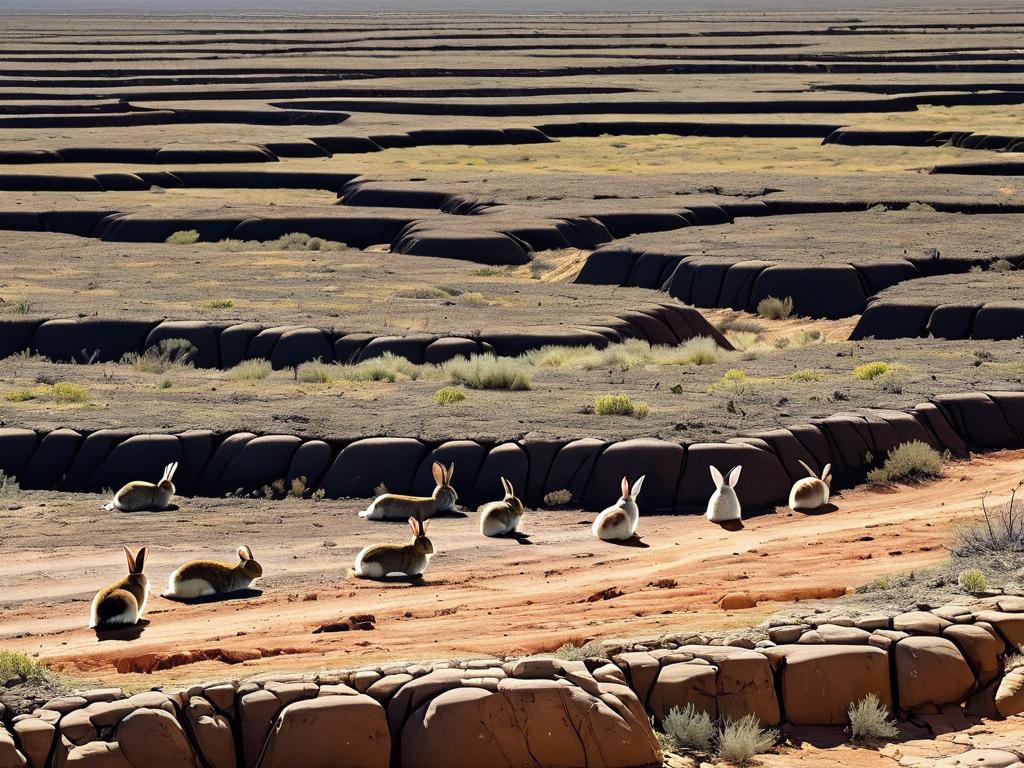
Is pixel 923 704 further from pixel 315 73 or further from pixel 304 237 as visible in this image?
pixel 315 73

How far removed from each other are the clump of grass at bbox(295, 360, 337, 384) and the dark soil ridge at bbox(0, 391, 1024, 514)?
352 centimetres

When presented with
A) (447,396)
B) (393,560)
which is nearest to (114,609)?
(393,560)

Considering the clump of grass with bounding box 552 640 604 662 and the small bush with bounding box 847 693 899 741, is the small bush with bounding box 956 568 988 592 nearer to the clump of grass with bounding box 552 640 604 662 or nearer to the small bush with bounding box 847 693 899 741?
the small bush with bounding box 847 693 899 741

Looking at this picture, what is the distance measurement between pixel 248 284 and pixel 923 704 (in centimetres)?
2095

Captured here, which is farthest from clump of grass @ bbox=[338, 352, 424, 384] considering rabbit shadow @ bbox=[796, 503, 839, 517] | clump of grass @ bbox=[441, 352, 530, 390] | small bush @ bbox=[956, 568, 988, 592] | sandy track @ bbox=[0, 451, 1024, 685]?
small bush @ bbox=[956, 568, 988, 592]

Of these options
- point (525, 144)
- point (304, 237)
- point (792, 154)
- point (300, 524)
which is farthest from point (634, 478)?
point (525, 144)

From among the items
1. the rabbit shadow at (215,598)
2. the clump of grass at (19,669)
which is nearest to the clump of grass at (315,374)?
the rabbit shadow at (215,598)

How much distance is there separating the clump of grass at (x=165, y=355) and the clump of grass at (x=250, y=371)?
1206 millimetres

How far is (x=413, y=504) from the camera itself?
14367mm

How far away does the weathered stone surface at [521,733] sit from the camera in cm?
793

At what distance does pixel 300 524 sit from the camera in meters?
14.3

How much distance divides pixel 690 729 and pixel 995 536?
4296mm

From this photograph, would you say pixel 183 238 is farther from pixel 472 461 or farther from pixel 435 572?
pixel 435 572

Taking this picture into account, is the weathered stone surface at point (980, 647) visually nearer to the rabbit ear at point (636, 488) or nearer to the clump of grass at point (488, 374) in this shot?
the rabbit ear at point (636, 488)
